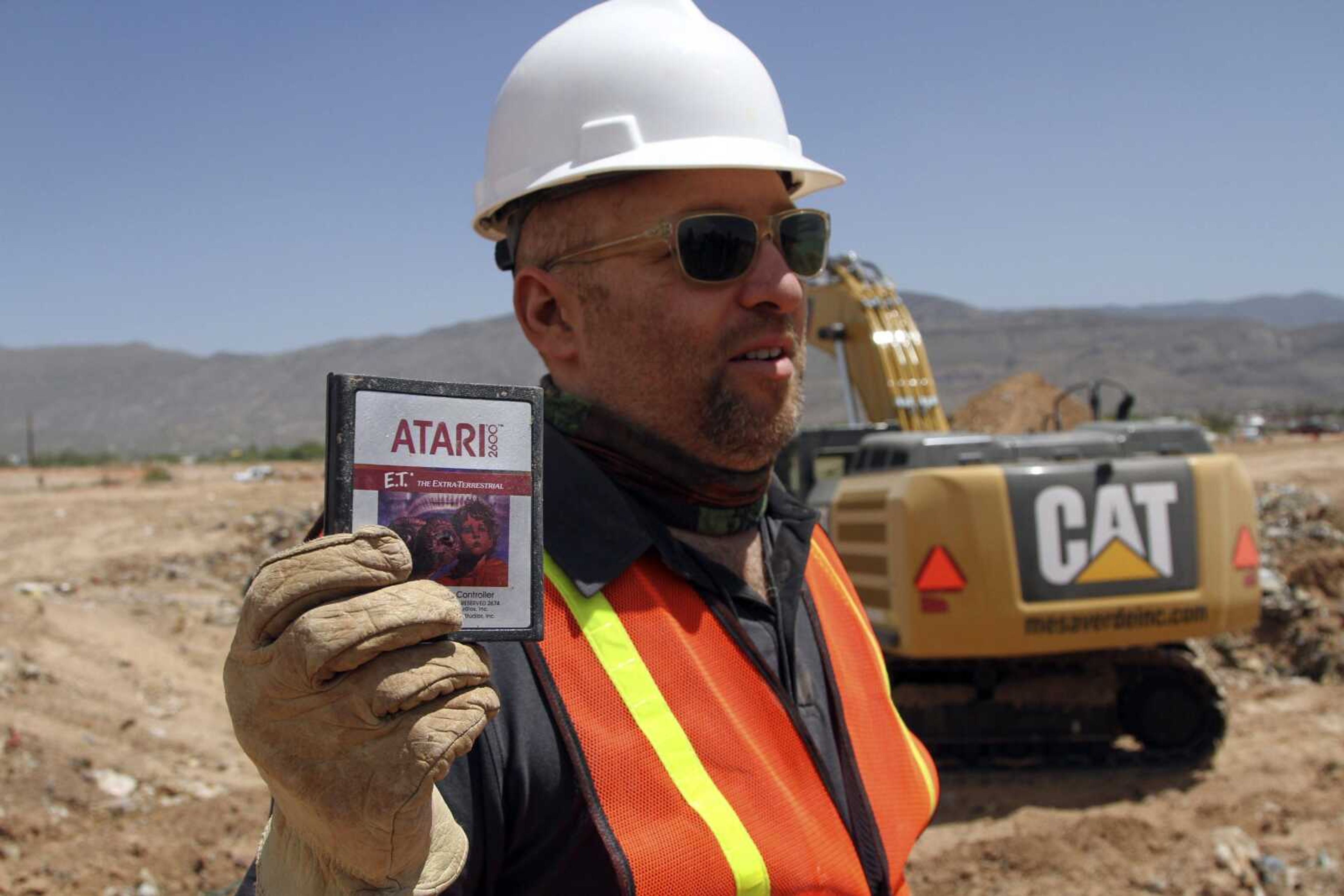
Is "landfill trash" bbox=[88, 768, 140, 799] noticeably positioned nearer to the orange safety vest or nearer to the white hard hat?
the white hard hat

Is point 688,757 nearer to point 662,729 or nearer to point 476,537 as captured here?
point 662,729

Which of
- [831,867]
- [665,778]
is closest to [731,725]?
[665,778]

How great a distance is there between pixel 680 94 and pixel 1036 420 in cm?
715

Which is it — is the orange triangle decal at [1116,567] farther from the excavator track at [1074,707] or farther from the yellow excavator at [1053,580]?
the excavator track at [1074,707]

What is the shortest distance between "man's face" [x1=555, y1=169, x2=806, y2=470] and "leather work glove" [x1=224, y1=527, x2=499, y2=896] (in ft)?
2.45

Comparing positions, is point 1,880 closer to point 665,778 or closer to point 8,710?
point 8,710

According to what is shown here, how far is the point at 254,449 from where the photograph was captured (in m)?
39.5

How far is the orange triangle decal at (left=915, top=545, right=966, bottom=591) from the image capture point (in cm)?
557

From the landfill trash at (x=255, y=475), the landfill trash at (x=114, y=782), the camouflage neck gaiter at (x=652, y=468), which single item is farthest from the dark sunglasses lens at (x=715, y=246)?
the landfill trash at (x=255, y=475)

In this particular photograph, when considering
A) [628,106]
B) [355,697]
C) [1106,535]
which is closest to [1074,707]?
[1106,535]

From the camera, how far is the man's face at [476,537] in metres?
1.22

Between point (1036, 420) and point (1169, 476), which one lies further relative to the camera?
point (1036, 420)

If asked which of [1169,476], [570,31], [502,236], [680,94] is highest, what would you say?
[570,31]

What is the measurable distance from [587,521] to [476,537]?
18.2 inches
